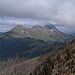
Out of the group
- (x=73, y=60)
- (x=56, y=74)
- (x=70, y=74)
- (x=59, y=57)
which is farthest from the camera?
(x=59, y=57)

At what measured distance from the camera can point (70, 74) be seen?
7.02 meters

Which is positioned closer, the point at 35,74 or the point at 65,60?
the point at 65,60

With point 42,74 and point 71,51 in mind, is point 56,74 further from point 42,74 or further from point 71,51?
point 71,51

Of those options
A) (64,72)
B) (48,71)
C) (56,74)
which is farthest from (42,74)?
(64,72)

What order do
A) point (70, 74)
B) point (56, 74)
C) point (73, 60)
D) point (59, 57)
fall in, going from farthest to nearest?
point (59, 57), point (73, 60), point (56, 74), point (70, 74)

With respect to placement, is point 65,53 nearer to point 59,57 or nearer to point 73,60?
point 59,57

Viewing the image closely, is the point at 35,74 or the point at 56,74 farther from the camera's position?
the point at 35,74

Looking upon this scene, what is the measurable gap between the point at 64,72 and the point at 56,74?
593 millimetres

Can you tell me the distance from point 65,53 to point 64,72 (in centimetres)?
247

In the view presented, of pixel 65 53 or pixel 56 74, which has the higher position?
pixel 65 53

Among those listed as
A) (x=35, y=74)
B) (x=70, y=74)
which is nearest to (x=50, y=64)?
(x=35, y=74)

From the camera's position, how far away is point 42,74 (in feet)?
29.5

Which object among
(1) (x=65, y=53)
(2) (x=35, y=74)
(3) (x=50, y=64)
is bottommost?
(2) (x=35, y=74)

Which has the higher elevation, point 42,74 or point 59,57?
point 59,57
